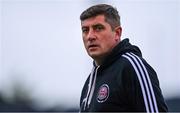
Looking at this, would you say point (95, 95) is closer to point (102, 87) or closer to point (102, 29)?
point (102, 87)

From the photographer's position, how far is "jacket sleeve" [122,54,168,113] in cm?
357

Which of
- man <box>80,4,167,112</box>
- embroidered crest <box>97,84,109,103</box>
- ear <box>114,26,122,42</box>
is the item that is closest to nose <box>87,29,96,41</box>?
man <box>80,4,167,112</box>

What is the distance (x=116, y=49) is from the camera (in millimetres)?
3852

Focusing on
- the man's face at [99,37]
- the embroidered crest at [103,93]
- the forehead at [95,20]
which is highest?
the forehead at [95,20]

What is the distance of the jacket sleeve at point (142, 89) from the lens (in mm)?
3568

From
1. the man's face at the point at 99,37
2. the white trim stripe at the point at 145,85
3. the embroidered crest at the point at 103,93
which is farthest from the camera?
the man's face at the point at 99,37

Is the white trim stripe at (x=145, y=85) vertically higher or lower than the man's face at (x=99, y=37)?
lower

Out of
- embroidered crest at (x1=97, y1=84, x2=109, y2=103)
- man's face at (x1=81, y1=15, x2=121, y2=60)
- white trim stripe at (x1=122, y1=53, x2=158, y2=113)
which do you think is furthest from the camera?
man's face at (x1=81, y1=15, x2=121, y2=60)

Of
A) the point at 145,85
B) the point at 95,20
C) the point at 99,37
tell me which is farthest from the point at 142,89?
the point at 95,20

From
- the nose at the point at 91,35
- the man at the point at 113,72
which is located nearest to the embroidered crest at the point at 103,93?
the man at the point at 113,72

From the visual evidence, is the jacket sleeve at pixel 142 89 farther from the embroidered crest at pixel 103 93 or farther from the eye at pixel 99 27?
the eye at pixel 99 27

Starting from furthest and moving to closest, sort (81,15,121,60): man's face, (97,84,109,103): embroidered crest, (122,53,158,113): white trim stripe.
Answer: (81,15,121,60): man's face
(97,84,109,103): embroidered crest
(122,53,158,113): white trim stripe

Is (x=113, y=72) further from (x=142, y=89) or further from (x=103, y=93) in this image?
(x=142, y=89)

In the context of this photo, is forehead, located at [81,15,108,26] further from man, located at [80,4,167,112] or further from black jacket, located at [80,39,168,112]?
black jacket, located at [80,39,168,112]
